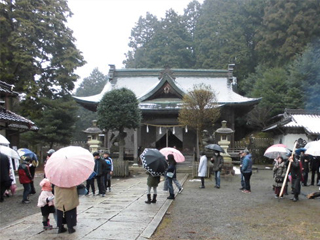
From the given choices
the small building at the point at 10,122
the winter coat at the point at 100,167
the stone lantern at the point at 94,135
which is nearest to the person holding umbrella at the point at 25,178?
the winter coat at the point at 100,167

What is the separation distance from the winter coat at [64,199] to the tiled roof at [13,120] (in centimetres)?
881

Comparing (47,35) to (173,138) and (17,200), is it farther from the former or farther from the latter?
(17,200)

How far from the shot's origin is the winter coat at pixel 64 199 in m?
5.74

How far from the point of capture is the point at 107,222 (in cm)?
668

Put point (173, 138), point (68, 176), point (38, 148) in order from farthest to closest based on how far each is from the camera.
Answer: point (173, 138), point (38, 148), point (68, 176)

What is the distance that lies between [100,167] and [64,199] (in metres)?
4.46

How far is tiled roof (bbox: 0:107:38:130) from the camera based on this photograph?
1364 centimetres

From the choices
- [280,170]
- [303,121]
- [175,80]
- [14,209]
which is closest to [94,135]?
[14,209]

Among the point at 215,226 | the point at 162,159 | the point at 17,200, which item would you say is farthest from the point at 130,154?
the point at 215,226

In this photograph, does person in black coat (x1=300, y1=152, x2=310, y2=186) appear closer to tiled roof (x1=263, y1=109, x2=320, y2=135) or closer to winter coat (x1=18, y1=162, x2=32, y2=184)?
tiled roof (x1=263, y1=109, x2=320, y2=135)

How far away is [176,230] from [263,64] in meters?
34.7

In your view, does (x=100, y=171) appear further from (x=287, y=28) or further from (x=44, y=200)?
(x=287, y=28)

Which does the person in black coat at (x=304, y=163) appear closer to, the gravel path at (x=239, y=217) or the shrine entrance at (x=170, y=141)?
the gravel path at (x=239, y=217)

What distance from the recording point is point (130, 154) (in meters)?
23.7
